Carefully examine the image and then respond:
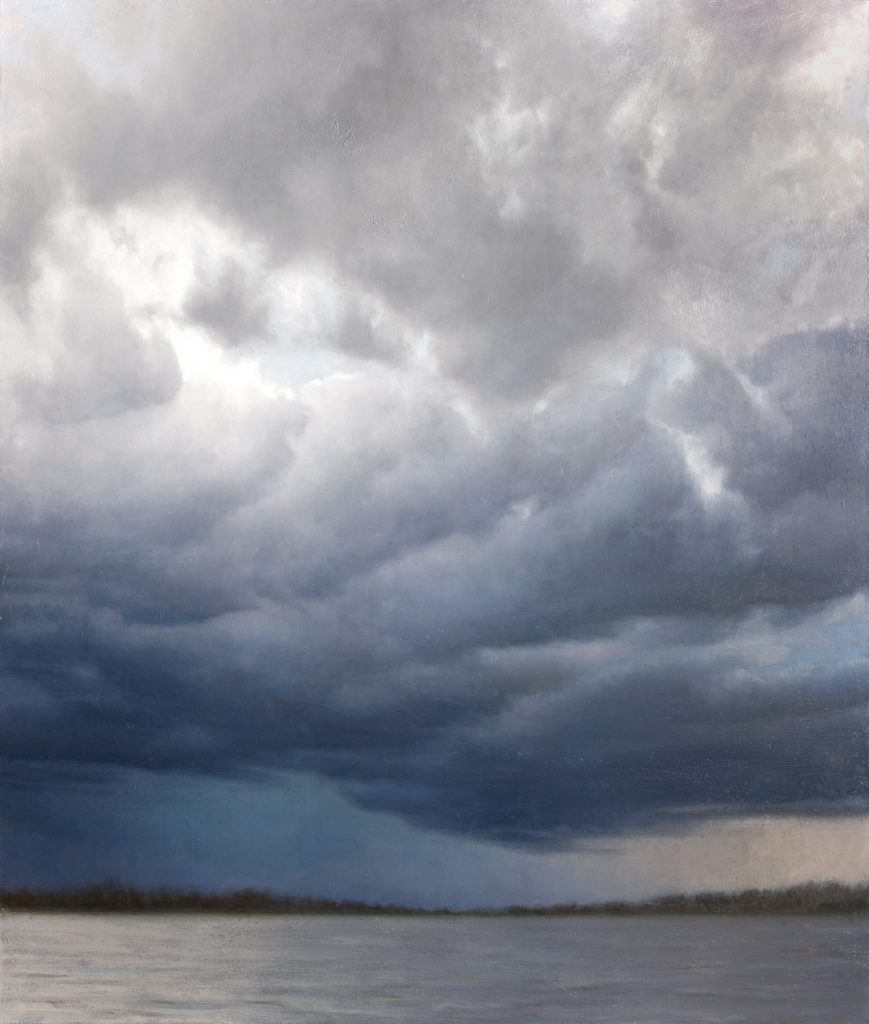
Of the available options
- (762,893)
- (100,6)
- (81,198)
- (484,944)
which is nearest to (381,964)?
(484,944)

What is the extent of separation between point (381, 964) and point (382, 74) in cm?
1079

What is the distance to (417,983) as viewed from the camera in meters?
11.1

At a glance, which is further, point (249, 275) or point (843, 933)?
point (249, 275)

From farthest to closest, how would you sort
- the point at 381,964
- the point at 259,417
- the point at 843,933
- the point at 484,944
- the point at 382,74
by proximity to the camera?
the point at 484,944 → the point at 381,964 → the point at 259,417 → the point at 382,74 → the point at 843,933

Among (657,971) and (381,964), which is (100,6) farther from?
(381,964)

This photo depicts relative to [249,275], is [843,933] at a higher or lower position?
lower

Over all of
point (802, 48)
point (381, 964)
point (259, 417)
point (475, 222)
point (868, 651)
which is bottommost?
point (381, 964)

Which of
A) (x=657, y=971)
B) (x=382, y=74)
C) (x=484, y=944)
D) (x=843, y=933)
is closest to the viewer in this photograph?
(x=843, y=933)

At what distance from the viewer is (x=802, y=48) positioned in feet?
25.4

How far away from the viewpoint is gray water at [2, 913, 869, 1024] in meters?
7.59

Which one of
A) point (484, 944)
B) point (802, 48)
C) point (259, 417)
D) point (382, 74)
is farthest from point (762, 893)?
point (484, 944)

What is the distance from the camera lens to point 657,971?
1073cm

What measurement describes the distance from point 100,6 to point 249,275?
2066 millimetres

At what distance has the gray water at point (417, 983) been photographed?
24.9 feet
